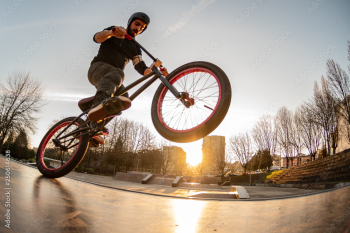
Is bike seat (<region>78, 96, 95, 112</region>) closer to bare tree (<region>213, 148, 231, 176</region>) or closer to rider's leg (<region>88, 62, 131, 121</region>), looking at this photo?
rider's leg (<region>88, 62, 131, 121</region>)

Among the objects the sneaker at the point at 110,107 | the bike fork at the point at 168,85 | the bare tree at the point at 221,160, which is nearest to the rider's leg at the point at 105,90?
the sneaker at the point at 110,107

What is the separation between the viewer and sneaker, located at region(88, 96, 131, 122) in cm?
235

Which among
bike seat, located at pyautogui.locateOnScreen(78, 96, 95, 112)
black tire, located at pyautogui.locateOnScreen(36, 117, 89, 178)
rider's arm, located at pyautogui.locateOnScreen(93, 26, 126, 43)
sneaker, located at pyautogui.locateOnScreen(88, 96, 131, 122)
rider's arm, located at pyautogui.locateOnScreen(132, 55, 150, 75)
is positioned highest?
rider's arm, located at pyautogui.locateOnScreen(93, 26, 126, 43)

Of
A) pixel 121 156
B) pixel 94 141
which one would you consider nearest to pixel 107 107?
pixel 94 141

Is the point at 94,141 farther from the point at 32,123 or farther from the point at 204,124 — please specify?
the point at 32,123

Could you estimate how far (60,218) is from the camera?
147 cm

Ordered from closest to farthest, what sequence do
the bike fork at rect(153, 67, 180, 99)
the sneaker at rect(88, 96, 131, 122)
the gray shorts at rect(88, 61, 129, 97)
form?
the sneaker at rect(88, 96, 131, 122) < the bike fork at rect(153, 67, 180, 99) < the gray shorts at rect(88, 61, 129, 97)

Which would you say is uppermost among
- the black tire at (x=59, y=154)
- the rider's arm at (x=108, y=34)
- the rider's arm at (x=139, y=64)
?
the rider's arm at (x=108, y=34)

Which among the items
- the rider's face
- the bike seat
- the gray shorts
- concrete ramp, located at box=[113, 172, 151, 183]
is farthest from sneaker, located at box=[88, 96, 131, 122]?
concrete ramp, located at box=[113, 172, 151, 183]

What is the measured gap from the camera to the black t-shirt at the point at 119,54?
3.10 metres

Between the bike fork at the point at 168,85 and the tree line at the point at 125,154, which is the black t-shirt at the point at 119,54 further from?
the tree line at the point at 125,154

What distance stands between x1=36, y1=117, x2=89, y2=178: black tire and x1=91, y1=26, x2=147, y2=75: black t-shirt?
4.11 ft

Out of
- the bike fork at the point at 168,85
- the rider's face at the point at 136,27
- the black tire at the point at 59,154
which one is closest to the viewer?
the bike fork at the point at 168,85

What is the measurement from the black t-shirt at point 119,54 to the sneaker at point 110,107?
3.17 ft
